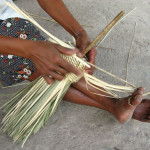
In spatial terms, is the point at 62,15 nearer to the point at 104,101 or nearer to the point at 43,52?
the point at 43,52

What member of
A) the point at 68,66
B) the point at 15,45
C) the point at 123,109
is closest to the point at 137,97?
the point at 123,109

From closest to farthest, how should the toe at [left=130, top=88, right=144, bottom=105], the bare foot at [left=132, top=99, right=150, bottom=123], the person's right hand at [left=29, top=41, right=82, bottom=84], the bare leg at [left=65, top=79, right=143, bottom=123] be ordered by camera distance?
the person's right hand at [left=29, top=41, right=82, bottom=84]
the toe at [left=130, top=88, right=144, bottom=105]
the bare leg at [left=65, top=79, right=143, bottom=123]
the bare foot at [left=132, top=99, right=150, bottom=123]

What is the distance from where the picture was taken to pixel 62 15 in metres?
1.31

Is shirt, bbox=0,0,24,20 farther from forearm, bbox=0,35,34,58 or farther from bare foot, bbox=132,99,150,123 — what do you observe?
bare foot, bbox=132,99,150,123

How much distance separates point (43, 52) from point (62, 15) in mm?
463

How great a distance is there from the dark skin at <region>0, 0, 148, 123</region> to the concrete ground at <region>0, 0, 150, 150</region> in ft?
0.34

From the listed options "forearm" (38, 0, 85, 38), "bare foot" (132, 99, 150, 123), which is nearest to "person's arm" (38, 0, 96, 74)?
"forearm" (38, 0, 85, 38)

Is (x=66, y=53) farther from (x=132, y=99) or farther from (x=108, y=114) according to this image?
(x=108, y=114)

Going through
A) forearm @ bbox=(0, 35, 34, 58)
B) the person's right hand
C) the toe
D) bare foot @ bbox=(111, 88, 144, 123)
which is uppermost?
forearm @ bbox=(0, 35, 34, 58)

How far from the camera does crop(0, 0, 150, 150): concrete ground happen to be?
1.29 meters

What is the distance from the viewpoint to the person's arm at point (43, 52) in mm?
932

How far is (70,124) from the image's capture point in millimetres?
1373

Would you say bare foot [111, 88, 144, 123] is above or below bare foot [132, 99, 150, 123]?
above

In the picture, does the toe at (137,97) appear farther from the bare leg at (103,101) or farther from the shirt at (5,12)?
the shirt at (5,12)
